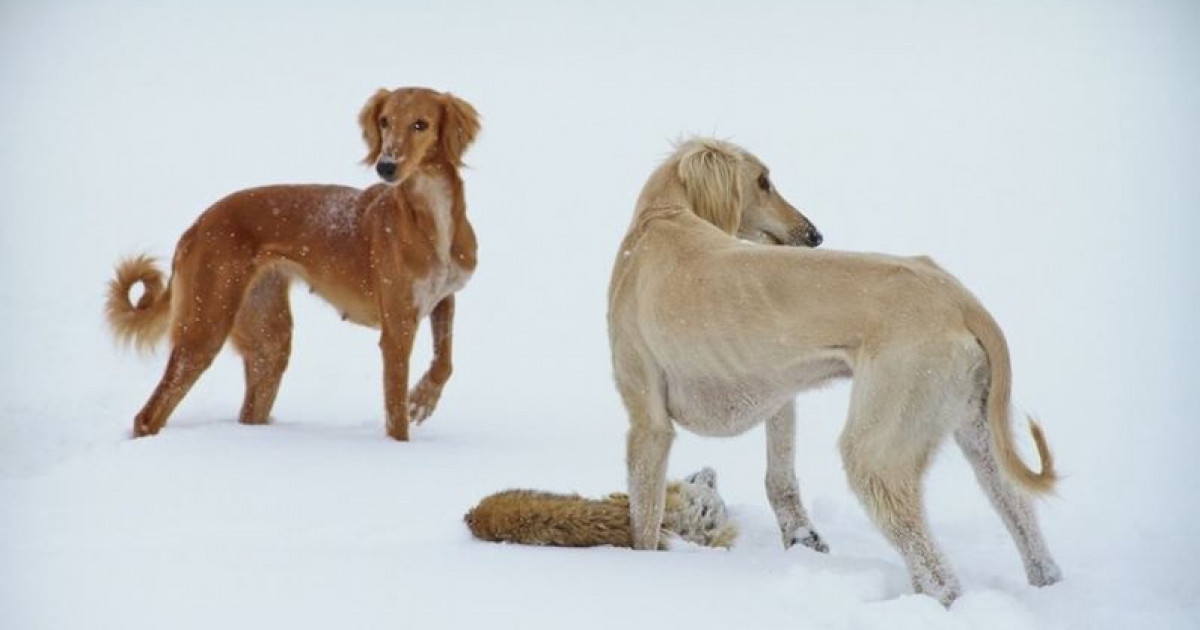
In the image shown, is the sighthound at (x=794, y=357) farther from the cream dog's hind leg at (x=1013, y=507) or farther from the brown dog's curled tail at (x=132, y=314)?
the brown dog's curled tail at (x=132, y=314)

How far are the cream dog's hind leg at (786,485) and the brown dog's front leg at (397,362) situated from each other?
2275mm

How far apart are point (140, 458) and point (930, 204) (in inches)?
433

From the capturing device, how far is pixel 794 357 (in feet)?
12.2

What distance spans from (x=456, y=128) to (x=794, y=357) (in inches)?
128

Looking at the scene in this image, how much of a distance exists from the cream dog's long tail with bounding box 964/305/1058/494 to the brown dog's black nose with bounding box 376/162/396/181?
3.42 meters

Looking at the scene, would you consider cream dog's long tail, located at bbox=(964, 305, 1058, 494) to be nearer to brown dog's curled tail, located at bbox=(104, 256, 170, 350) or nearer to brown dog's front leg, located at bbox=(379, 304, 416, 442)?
brown dog's front leg, located at bbox=(379, 304, 416, 442)

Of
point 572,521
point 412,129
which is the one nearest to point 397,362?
point 412,129

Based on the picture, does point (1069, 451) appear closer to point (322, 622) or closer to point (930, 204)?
point (322, 622)

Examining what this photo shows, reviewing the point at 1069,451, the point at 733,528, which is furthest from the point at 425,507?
the point at 1069,451

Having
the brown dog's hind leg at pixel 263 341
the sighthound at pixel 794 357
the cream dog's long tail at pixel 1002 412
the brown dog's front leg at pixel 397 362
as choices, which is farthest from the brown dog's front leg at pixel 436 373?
the cream dog's long tail at pixel 1002 412

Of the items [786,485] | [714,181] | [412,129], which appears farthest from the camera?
[412,129]

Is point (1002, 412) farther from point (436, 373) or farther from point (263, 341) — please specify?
point (263, 341)

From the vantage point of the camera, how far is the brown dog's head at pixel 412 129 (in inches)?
241

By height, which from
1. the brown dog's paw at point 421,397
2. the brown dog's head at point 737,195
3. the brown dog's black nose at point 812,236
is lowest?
the brown dog's paw at point 421,397
